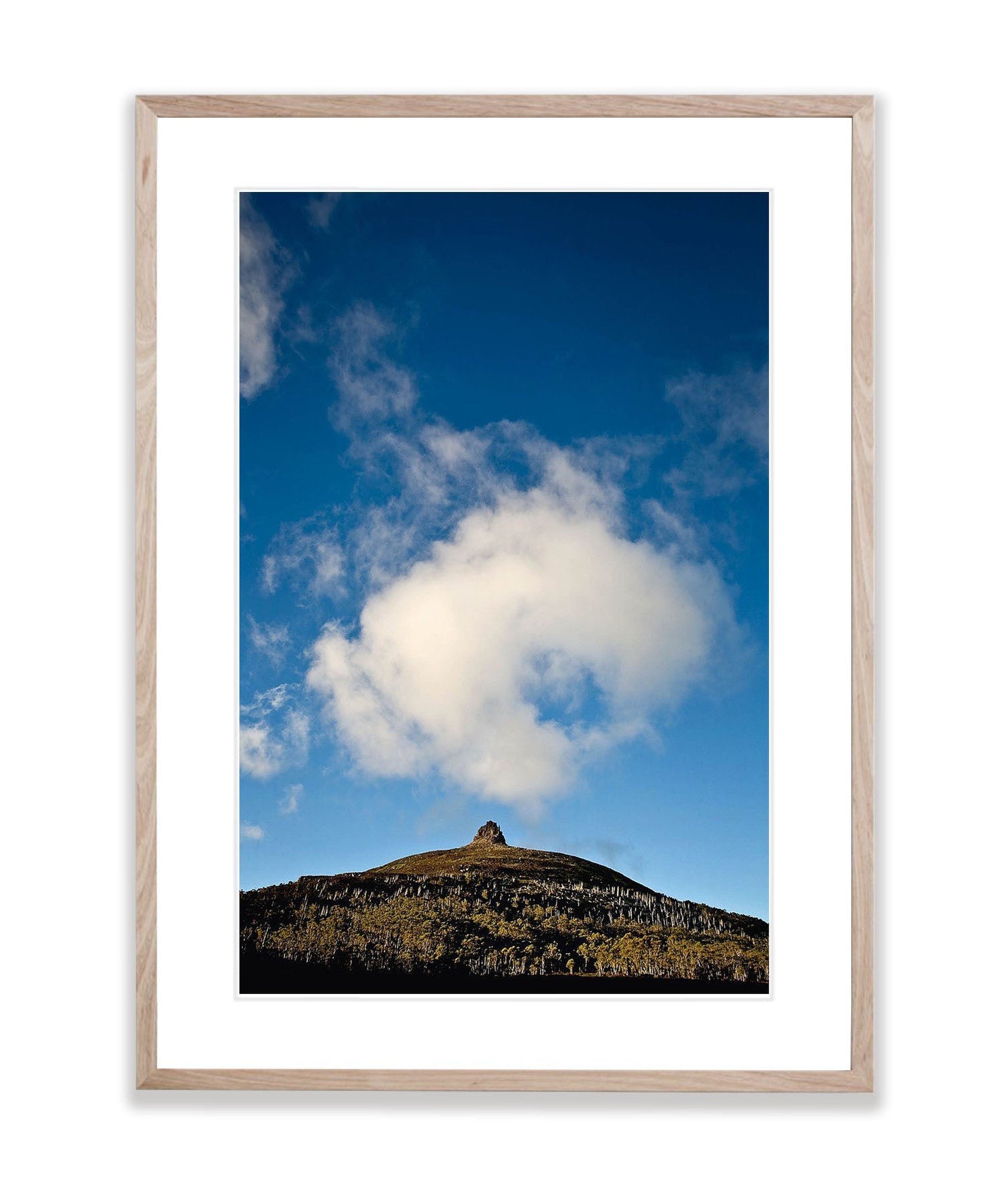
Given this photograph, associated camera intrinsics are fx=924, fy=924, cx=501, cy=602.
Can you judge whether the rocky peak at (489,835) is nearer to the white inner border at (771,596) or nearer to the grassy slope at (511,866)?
the grassy slope at (511,866)

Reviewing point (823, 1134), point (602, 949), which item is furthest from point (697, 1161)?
point (602, 949)

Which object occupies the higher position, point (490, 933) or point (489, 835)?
point (489, 835)

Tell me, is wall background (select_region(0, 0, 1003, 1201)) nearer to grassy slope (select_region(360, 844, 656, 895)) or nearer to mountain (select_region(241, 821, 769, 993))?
mountain (select_region(241, 821, 769, 993))
